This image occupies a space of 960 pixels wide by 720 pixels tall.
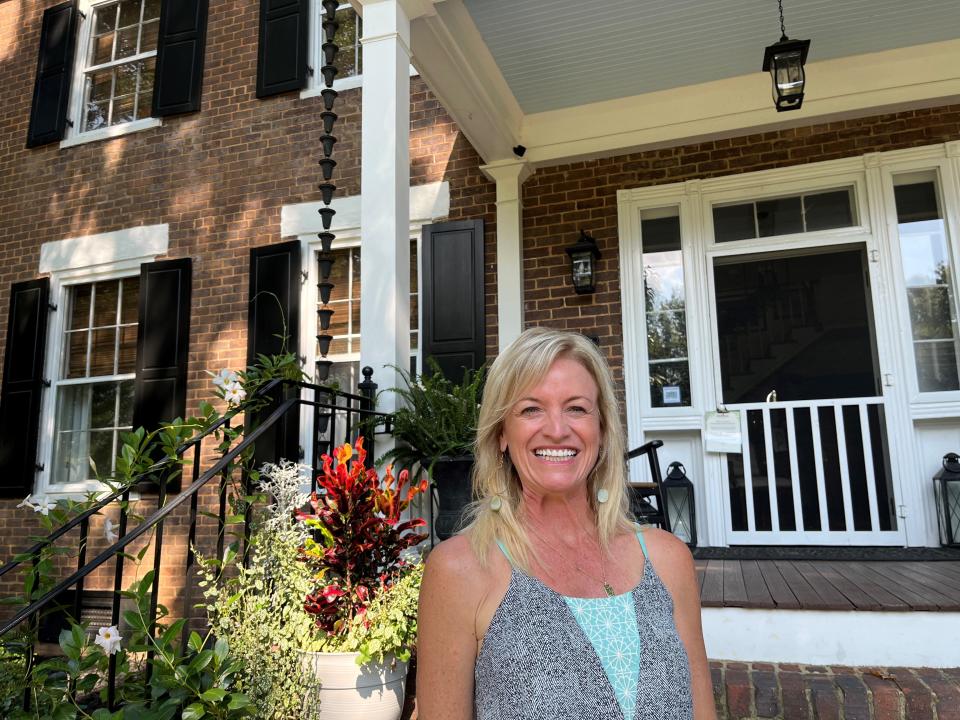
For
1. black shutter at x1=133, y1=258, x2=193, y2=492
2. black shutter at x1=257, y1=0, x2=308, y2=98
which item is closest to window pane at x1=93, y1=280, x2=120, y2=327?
black shutter at x1=133, y1=258, x2=193, y2=492

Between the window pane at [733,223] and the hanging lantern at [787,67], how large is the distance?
103 cm

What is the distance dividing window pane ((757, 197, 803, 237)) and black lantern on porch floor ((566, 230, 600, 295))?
110 cm

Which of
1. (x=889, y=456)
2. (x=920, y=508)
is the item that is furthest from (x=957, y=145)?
(x=920, y=508)

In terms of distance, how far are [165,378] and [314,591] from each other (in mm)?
3902

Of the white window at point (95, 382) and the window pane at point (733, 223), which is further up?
the window pane at point (733, 223)

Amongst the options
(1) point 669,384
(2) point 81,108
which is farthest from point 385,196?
(2) point 81,108

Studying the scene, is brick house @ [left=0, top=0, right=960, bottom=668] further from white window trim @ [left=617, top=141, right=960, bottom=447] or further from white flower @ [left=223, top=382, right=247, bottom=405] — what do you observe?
white flower @ [left=223, top=382, right=247, bottom=405]

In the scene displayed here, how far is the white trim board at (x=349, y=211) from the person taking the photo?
499cm

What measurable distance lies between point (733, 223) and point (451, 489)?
2.83m

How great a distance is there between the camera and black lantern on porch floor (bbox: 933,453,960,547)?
12.6 feet

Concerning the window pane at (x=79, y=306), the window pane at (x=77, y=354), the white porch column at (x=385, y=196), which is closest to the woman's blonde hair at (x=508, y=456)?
the white porch column at (x=385, y=196)

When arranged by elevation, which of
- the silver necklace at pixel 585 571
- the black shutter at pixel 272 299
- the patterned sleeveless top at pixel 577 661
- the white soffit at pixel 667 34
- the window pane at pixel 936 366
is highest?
the white soffit at pixel 667 34

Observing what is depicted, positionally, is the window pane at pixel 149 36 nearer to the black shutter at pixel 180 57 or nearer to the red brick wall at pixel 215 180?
the black shutter at pixel 180 57

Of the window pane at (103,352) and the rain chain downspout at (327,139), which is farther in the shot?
the window pane at (103,352)
